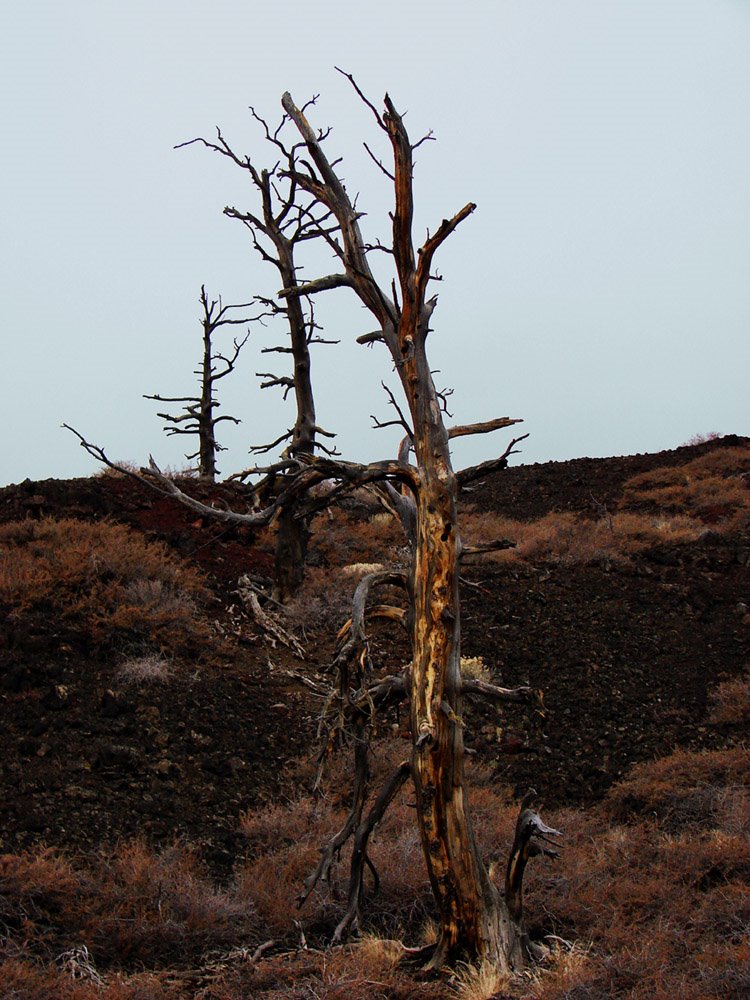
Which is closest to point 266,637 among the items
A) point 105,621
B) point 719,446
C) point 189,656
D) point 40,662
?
point 189,656

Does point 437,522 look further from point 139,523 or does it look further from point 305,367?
point 139,523

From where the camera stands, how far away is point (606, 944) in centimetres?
714

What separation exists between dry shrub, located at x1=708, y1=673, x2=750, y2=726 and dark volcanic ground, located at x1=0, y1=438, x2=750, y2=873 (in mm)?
177

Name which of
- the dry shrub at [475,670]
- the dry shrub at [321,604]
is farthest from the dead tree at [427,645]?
the dry shrub at [321,604]

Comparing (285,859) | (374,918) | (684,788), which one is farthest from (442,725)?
(684,788)

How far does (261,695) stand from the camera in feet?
41.1

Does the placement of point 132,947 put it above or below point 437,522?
below

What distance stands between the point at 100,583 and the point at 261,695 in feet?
9.55

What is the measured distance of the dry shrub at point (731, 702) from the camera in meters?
12.5

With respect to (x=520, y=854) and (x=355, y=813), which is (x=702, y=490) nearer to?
(x=520, y=854)

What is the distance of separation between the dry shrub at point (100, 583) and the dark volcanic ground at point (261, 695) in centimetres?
57

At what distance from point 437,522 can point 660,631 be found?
31.5 feet

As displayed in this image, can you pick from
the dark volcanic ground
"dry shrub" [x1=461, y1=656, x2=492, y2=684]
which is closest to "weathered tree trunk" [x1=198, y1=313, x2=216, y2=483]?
the dark volcanic ground

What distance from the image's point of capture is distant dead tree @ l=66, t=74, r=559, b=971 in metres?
6.57
